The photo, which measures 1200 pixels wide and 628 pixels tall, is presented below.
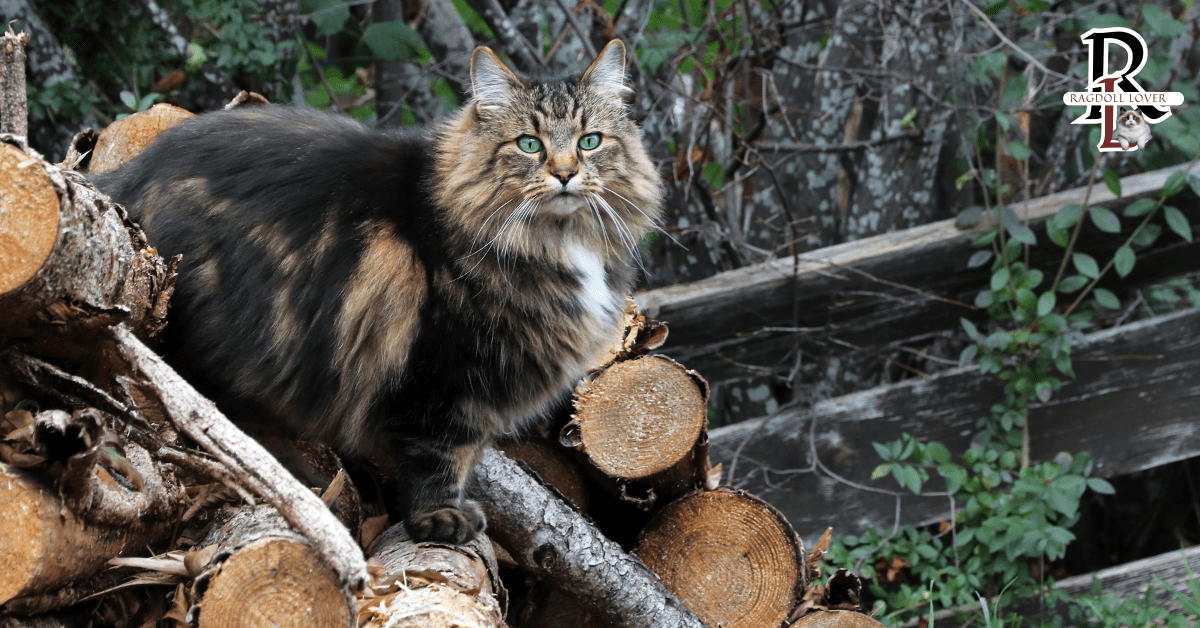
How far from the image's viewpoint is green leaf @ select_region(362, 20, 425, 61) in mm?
3426

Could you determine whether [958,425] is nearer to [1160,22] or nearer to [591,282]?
[1160,22]

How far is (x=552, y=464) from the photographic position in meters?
2.51

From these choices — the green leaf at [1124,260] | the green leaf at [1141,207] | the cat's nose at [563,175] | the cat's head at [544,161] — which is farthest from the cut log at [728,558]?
the green leaf at [1141,207]

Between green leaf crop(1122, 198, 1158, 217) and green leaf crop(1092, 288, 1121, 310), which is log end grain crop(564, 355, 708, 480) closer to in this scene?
green leaf crop(1092, 288, 1121, 310)

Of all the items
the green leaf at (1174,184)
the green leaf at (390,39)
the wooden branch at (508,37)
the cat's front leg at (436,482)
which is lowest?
the cat's front leg at (436,482)

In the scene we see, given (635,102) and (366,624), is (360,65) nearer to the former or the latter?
(635,102)

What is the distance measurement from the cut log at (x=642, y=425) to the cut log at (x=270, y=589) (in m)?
1.01

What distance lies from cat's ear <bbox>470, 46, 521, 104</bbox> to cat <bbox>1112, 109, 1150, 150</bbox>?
239 centimetres

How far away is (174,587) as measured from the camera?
160 cm

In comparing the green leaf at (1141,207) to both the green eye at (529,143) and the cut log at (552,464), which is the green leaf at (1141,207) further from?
the green eye at (529,143)

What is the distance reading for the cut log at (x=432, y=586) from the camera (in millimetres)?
1448

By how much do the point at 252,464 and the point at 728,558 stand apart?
133 centimetres

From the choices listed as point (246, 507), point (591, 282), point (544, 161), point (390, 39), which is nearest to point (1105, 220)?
point (591, 282)

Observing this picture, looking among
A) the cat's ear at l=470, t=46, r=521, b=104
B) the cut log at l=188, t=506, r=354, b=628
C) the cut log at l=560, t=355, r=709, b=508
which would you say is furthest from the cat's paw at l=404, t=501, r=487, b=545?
the cat's ear at l=470, t=46, r=521, b=104
